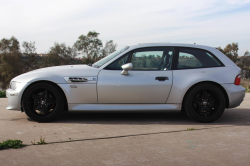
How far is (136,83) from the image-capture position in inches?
188

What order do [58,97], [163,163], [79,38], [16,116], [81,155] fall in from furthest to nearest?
[79,38]
[16,116]
[58,97]
[81,155]
[163,163]

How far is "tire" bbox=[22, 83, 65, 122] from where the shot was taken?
476cm

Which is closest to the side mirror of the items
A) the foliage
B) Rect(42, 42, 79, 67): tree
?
the foliage

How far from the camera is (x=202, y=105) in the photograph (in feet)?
16.1

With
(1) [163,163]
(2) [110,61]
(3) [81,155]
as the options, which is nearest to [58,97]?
(2) [110,61]

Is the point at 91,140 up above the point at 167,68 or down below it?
below

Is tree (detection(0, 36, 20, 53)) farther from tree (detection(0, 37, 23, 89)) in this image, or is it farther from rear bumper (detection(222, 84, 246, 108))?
rear bumper (detection(222, 84, 246, 108))

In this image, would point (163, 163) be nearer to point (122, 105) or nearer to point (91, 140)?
point (91, 140)

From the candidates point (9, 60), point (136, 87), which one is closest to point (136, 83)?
point (136, 87)

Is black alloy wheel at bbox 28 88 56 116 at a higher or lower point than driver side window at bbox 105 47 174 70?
lower

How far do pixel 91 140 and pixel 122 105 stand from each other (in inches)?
49.8

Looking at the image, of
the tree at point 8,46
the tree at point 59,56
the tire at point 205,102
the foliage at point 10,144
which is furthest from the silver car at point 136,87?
the tree at point 8,46

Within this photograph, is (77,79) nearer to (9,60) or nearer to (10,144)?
(10,144)

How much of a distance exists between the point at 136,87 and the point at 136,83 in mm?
72
